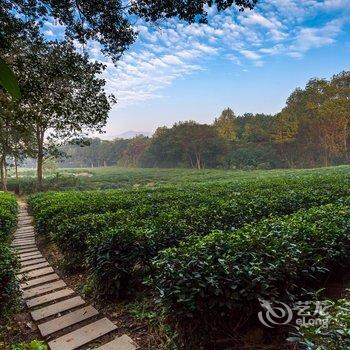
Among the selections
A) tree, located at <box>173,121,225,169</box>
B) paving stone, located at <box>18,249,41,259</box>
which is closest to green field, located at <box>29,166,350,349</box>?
paving stone, located at <box>18,249,41,259</box>

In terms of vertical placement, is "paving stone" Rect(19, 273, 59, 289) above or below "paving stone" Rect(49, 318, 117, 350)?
below

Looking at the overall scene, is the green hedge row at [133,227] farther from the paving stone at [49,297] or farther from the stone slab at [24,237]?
the stone slab at [24,237]

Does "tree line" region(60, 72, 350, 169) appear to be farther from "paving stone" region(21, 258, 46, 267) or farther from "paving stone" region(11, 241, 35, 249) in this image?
"paving stone" region(21, 258, 46, 267)

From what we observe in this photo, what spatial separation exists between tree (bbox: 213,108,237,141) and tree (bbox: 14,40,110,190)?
59752mm

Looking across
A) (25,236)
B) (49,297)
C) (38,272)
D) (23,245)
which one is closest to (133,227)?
(49,297)

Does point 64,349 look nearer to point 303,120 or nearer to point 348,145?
point 303,120

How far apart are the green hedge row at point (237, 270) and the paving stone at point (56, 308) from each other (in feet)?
6.38

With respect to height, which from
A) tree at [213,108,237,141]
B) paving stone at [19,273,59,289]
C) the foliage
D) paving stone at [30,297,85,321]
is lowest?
paving stone at [19,273,59,289]

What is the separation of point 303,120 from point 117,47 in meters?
54.7

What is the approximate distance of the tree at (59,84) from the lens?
736 centimetres

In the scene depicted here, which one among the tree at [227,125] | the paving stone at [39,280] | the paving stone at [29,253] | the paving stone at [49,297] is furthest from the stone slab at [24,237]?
the tree at [227,125]

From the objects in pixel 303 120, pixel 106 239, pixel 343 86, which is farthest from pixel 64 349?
pixel 343 86

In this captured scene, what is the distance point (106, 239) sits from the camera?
5020 mm

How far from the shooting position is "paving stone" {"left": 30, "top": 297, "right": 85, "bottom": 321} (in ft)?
15.2
